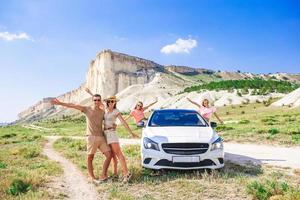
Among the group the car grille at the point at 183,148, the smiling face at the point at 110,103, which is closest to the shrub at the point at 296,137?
the car grille at the point at 183,148

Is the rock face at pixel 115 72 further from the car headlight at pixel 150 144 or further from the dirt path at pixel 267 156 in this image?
the car headlight at pixel 150 144

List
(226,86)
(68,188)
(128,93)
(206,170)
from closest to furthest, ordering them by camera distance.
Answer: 1. (68,188)
2. (206,170)
3. (226,86)
4. (128,93)

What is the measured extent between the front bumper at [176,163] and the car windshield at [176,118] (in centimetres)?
170

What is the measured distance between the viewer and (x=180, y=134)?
35.8 ft

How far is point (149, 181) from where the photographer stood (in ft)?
32.9

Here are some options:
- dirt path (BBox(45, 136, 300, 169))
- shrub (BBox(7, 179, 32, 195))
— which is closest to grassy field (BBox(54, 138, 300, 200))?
dirt path (BBox(45, 136, 300, 169))

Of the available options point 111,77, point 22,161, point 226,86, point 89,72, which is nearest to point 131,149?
point 22,161

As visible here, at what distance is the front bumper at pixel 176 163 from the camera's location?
34.0ft

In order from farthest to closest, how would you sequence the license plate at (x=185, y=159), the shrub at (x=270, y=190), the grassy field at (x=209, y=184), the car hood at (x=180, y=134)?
the car hood at (x=180, y=134) < the license plate at (x=185, y=159) < the grassy field at (x=209, y=184) < the shrub at (x=270, y=190)

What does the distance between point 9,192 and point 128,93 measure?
122 meters

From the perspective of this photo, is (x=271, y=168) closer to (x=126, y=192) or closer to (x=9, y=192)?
(x=126, y=192)

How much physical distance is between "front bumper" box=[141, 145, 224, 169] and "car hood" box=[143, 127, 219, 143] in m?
0.32

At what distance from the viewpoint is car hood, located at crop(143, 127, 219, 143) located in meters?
10.6

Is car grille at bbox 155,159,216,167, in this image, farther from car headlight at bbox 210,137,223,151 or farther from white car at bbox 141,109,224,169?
car headlight at bbox 210,137,223,151
